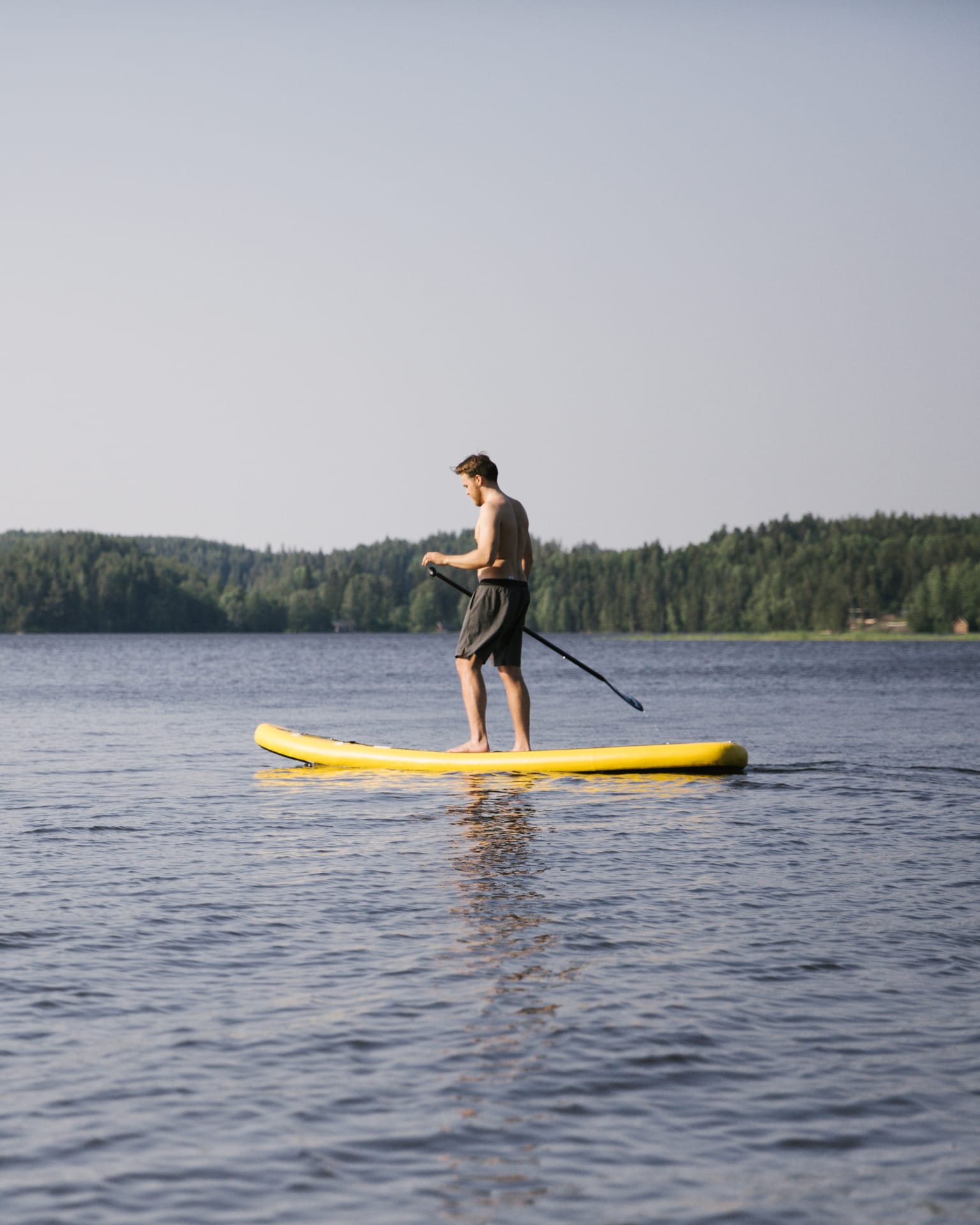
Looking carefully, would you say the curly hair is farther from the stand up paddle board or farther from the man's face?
the stand up paddle board

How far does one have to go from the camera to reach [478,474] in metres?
12.8

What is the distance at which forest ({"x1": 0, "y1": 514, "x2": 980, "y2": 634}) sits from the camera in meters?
154

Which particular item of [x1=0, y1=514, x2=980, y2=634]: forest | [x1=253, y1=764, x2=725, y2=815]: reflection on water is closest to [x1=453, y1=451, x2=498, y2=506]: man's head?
[x1=253, y1=764, x2=725, y2=815]: reflection on water

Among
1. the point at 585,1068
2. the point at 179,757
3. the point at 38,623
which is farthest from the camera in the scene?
the point at 38,623

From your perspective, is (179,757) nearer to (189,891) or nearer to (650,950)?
(189,891)

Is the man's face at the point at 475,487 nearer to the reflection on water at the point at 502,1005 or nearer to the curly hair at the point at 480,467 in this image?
the curly hair at the point at 480,467

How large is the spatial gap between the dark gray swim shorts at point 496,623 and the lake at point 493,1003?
1217 mm

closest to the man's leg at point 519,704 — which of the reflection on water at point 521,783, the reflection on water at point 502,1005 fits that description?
the reflection on water at point 521,783

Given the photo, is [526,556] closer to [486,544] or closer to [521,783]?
[486,544]

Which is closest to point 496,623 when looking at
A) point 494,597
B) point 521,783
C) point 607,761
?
point 494,597

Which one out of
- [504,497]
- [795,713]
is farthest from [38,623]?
[504,497]

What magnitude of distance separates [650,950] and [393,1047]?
1.84m

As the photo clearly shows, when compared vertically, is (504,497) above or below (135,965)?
above

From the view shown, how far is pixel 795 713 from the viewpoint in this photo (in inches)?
1157
